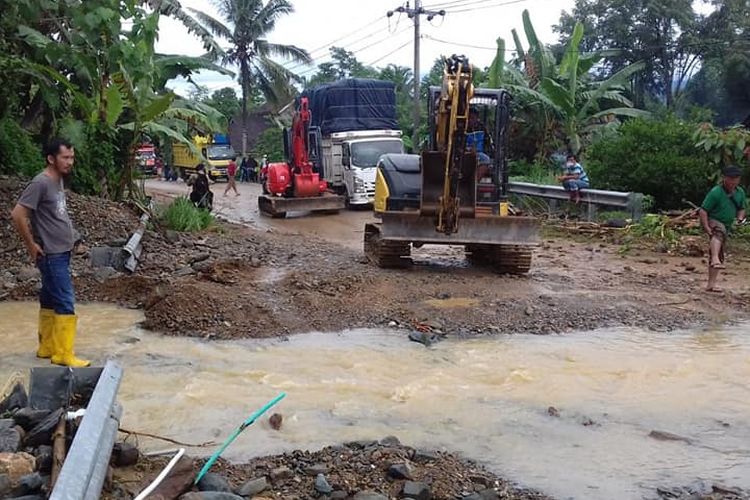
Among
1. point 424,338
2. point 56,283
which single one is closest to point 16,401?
point 56,283

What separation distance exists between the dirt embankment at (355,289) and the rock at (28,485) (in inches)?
167

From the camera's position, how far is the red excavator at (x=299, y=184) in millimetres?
21422

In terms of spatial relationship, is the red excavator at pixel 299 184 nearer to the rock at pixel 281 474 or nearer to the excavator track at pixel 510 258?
the excavator track at pixel 510 258

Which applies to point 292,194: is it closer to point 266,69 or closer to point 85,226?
point 85,226

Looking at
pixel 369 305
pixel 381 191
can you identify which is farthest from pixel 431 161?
pixel 369 305

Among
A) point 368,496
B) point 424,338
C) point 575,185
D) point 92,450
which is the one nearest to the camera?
point 92,450

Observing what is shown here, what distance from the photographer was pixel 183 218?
15.3 m

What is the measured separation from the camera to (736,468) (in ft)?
16.8

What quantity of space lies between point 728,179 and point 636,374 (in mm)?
3996

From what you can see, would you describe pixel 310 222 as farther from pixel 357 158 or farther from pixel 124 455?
pixel 124 455

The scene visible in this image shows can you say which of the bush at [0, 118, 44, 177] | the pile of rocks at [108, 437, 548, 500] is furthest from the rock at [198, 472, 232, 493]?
the bush at [0, 118, 44, 177]

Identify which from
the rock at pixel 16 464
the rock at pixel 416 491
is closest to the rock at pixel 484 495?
the rock at pixel 416 491

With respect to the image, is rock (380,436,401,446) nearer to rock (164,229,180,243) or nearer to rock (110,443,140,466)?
rock (110,443,140,466)

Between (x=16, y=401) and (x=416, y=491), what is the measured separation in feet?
8.49
